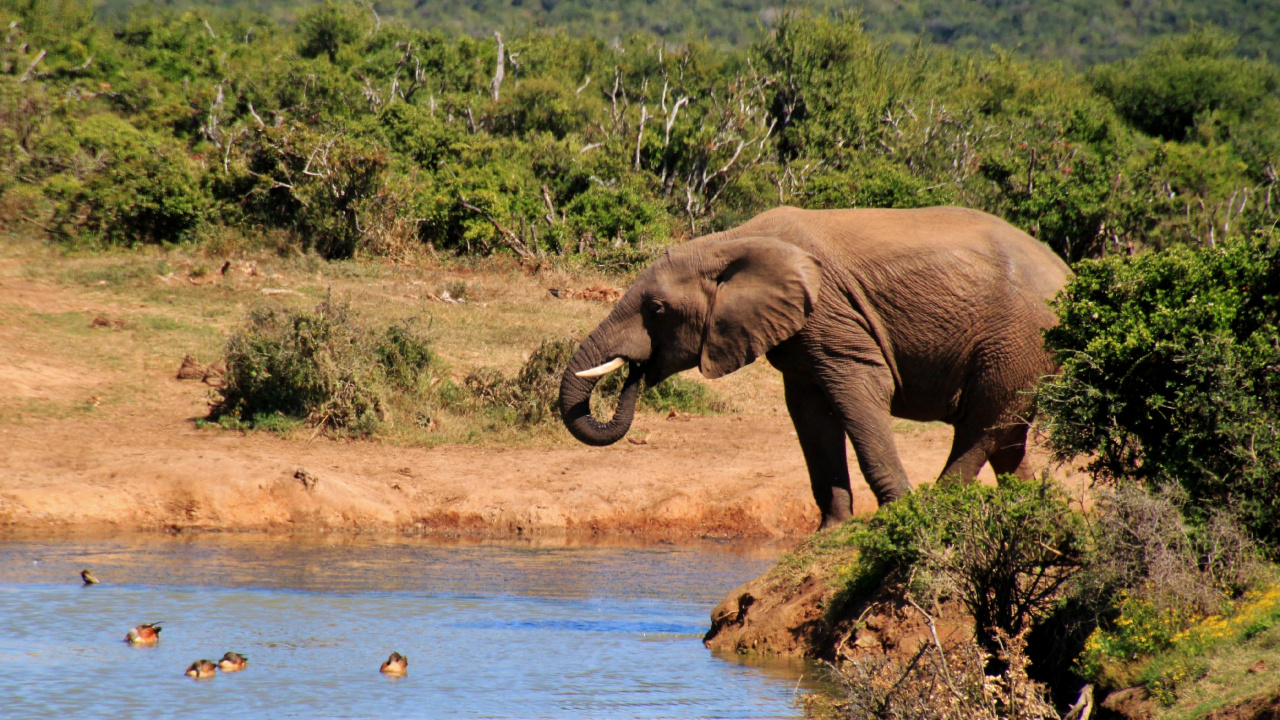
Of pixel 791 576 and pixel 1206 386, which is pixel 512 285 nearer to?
pixel 791 576

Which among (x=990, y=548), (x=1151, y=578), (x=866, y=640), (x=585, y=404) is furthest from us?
(x=585, y=404)

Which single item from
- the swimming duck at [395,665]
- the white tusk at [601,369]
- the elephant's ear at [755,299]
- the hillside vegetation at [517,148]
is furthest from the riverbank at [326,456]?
the swimming duck at [395,665]

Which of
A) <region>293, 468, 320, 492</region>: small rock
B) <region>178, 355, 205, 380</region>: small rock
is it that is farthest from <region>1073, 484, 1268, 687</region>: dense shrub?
<region>178, 355, 205, 380</region>: small rock

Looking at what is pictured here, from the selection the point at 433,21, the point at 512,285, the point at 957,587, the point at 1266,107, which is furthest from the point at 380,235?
the point at 433,21

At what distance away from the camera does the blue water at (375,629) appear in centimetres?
740

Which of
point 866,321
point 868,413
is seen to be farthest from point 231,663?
point 866,321

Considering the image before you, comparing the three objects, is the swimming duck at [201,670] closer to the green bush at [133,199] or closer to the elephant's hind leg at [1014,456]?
the elephant's hind leg at [1014,456]

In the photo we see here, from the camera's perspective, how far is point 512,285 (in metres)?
21.6

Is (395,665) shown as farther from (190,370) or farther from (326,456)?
(190,370)

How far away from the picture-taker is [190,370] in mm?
16344

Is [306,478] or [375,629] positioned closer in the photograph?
[375,629]

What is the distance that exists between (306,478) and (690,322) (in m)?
5.27

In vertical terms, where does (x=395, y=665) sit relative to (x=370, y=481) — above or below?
above

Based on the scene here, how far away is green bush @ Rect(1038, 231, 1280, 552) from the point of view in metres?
6.57
